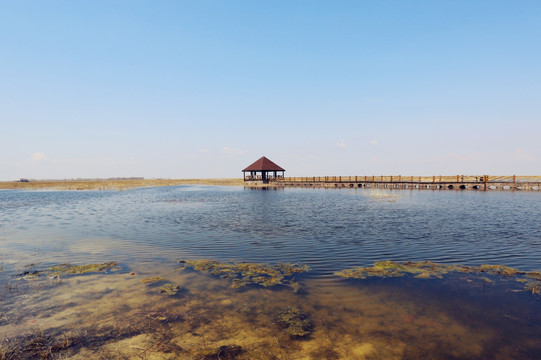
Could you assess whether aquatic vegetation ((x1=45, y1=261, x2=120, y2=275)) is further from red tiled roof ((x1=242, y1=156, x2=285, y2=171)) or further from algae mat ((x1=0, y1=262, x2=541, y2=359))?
red tiled roof ((x1=242, y1=156, x2=285, y2=171))

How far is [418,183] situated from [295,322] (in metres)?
57.3

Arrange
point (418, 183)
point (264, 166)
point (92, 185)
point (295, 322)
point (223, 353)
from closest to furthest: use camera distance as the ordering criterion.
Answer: point (223, 353)
point (295, 322)
point (418, 183)
point (264, 166)
point (92, 185)

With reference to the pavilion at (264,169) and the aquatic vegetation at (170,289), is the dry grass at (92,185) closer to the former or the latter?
the pavilion at (264,169)

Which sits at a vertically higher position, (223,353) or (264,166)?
(264,166)

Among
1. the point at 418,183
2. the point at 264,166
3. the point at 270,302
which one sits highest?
the point at 264,166

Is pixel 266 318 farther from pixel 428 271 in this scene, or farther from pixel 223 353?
pixel 428 271

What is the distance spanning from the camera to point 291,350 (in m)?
5.22

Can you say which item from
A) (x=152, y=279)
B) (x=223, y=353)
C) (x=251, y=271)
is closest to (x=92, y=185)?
(x=152, y=279)

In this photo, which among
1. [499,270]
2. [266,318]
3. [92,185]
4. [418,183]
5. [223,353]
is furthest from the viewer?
[92,185]

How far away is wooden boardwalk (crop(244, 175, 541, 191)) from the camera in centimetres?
4947

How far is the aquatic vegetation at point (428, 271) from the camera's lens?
9.09 m

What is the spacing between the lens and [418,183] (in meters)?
55.6

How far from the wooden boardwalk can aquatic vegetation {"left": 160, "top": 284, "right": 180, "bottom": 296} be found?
5542cm

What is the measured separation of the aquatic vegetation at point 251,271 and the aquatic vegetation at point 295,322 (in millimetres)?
1382
